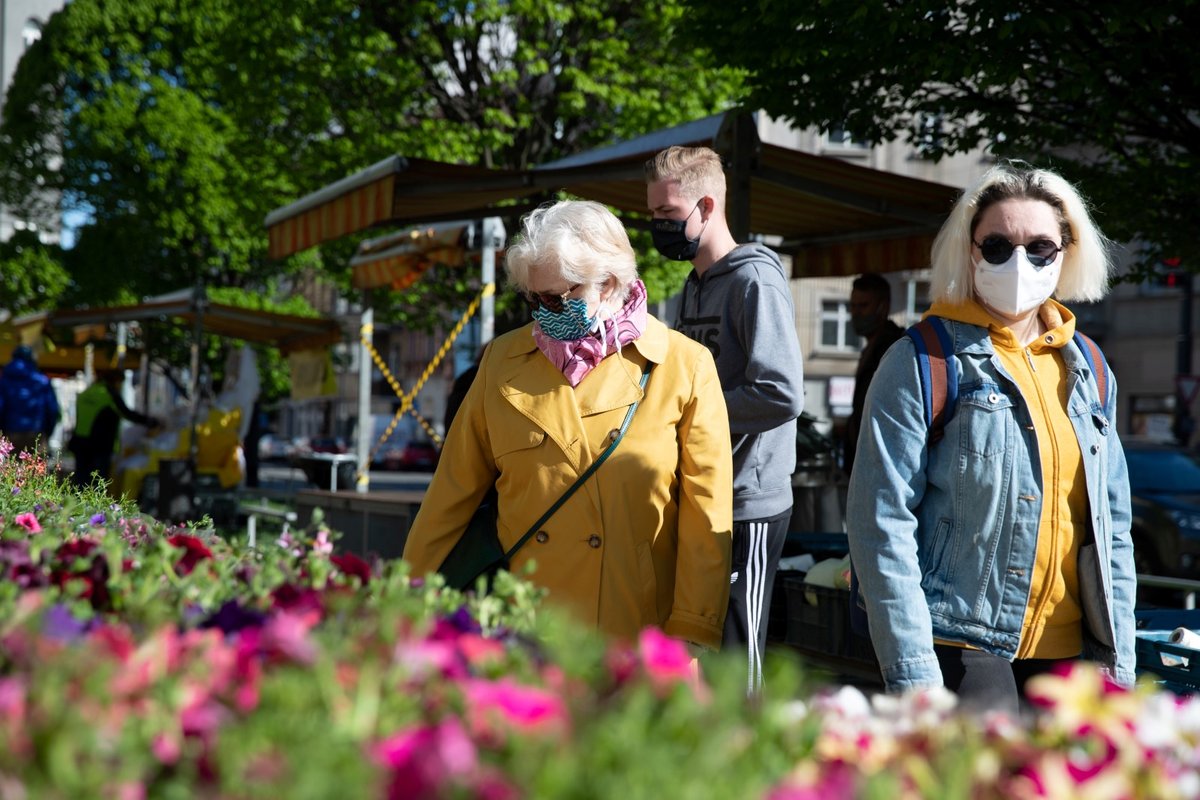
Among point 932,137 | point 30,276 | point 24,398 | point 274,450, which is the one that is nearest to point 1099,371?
point 932,137

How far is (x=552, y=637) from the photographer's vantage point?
1.82 metres

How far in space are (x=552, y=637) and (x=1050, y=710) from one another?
2.09 feet

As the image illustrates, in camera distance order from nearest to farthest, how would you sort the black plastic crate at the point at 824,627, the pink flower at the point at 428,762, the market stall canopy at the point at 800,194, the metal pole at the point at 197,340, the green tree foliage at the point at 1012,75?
the pink flower at the point at 428,762, the black plastic crate at the point at 824,627, the market stall canopy at the point at 800,194, the green tree foliage at the point at 1012,75, the metal pole at the point at 197,340

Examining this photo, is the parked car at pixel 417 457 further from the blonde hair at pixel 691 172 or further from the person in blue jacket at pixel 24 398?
the blonde hair at pixel 691 172

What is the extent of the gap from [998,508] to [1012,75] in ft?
20.5

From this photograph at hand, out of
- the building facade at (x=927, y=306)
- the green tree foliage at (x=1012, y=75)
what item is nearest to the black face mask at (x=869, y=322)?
the green tree foliage at (x=1012, y=75)

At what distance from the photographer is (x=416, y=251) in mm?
12352

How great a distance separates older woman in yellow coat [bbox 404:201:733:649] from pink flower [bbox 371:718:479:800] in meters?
2.05

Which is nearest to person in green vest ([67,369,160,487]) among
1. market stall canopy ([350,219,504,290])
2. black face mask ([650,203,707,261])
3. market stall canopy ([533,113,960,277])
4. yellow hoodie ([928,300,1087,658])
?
market stall canopy ([350,219,504,290])

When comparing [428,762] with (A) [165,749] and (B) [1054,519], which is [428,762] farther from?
(B) [1054,519]

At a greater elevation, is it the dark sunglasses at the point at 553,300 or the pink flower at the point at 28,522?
the dark sunglasses at the point at 553,300

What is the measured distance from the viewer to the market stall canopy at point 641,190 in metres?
7.07

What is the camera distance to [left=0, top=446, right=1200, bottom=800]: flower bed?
1.18 metres

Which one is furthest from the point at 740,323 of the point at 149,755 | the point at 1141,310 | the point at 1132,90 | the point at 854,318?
the point at 1141,310
